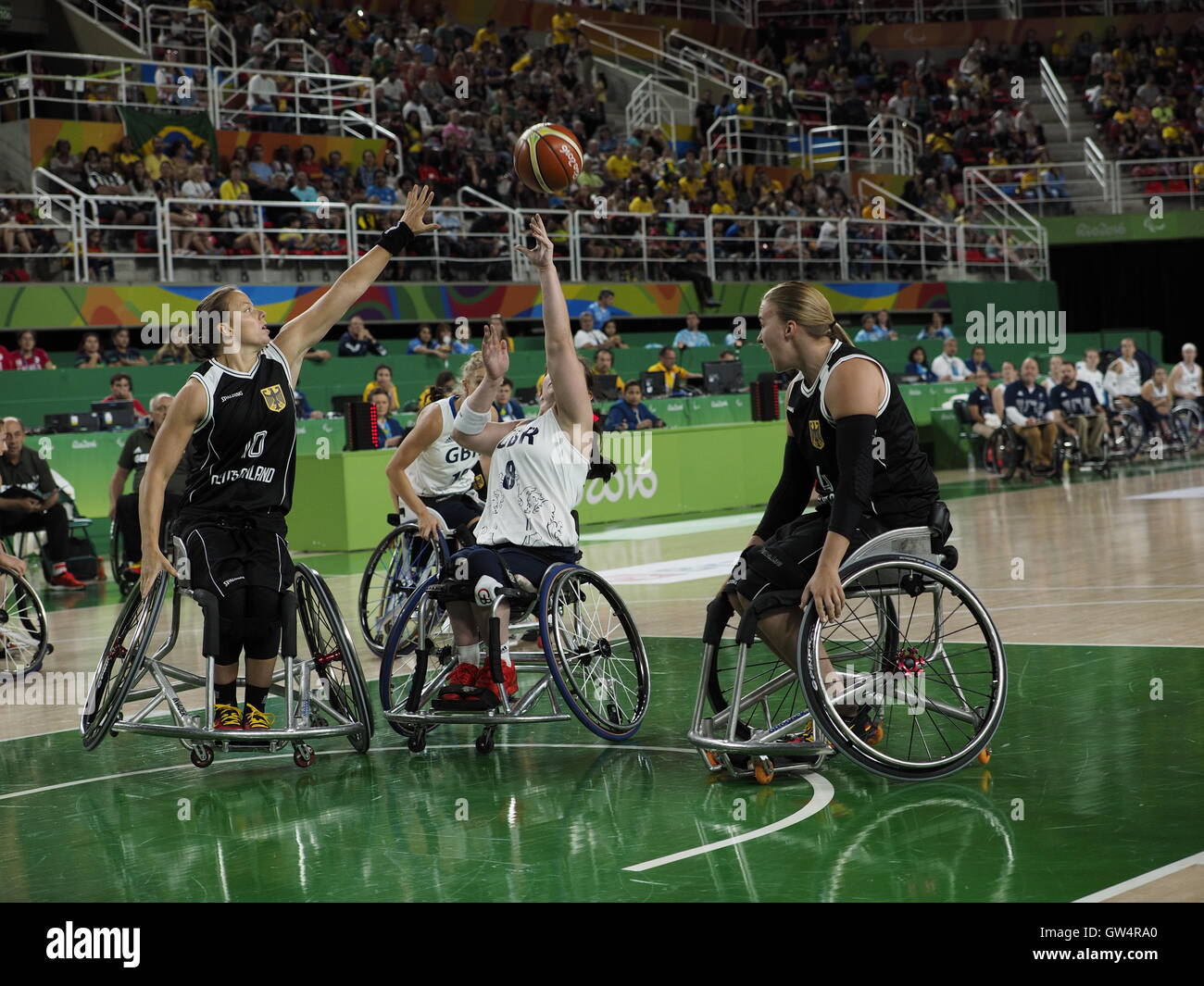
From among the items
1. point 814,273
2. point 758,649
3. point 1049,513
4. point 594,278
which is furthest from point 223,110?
point 758,649

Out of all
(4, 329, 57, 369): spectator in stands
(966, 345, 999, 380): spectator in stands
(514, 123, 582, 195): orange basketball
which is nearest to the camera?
(514, 123, 582, 195): orange basketball

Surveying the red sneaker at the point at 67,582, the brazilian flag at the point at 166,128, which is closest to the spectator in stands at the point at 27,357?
the red sneaker at the point at 67,582

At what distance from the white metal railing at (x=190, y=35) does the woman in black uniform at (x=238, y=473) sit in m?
19.3

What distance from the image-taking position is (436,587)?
6684 mm

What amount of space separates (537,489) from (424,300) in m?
15.2

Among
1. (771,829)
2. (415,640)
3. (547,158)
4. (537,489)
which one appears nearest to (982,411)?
(547,158)

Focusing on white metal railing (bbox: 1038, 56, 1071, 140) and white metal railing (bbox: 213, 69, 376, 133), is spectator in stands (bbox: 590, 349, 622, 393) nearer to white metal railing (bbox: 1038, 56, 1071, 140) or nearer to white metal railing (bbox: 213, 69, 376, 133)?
white metal railing (bbox: 213, 69, 376, 133)

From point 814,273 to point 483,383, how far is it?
69.3 feet

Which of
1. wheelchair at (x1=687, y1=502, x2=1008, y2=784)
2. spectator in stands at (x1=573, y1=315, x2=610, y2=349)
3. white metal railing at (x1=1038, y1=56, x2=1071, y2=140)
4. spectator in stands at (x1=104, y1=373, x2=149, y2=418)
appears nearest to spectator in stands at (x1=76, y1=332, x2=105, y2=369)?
spectator in stands at (x1=104, y1=373, x2=149, y2=418)

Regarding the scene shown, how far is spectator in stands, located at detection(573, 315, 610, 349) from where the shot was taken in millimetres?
20828

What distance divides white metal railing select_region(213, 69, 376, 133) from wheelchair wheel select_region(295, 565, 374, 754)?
55.2 ft

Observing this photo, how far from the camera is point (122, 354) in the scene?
17.5 meters

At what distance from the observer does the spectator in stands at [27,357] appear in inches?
664

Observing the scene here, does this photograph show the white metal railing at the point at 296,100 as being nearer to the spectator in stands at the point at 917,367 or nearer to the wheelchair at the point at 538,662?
the spectator in stands at the point at 917,367
